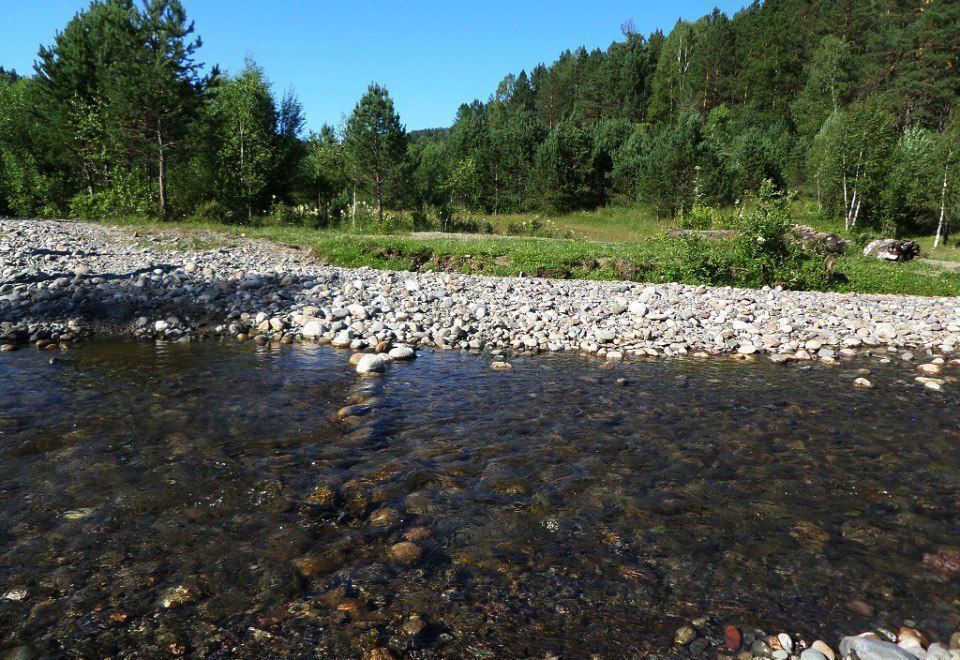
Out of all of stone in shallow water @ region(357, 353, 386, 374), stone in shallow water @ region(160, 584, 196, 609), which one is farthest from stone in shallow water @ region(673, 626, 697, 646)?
stone in shallow water @ region(357, 353, 386, 374)

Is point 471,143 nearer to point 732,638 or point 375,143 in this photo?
point 375,143

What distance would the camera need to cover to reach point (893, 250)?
2206cm

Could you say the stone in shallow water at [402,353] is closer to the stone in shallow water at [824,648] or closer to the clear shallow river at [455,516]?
the clear shallow river at [455,516]

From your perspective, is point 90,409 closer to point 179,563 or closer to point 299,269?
point 179,563

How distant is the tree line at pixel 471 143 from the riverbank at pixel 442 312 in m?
8.16

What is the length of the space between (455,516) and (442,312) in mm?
7254

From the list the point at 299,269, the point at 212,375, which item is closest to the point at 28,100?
the point at 299,269

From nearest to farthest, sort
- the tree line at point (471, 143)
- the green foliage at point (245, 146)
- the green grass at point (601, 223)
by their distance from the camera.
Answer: the tree line at point (471, 143)
the green foliage at point (245, 146)
the green grass at point (601, 223)

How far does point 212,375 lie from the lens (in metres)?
7.52

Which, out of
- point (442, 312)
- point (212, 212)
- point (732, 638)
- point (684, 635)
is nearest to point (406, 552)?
point (684, 635)

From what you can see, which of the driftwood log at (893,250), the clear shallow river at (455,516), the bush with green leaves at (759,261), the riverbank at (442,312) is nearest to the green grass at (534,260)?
the bush with green leaves at (759,261)

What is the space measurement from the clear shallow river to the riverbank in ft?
9.12

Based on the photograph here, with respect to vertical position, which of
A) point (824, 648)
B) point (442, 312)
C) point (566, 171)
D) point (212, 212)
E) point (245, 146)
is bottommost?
point (824, 648)

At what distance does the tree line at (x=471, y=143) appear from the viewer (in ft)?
86.5
